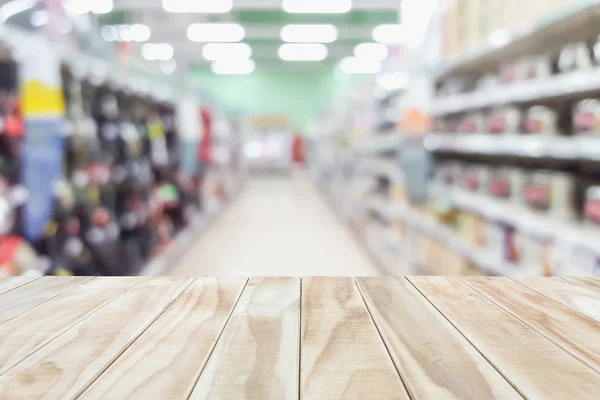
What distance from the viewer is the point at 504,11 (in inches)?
105

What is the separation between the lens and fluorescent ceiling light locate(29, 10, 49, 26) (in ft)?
7.74

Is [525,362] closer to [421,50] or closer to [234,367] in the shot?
[234,367]

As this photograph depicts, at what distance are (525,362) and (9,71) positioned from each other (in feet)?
8.51

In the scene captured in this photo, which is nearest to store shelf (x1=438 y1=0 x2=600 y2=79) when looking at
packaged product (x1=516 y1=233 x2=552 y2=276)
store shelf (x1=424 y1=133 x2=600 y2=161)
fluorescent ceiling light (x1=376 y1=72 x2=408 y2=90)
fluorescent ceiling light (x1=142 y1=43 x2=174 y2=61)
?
store shelf (x1=424 y1=133 x2=600 y2=161)

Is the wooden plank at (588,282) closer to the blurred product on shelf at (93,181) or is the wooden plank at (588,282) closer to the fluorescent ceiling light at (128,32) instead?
the blurred product on shelf at (93,181)

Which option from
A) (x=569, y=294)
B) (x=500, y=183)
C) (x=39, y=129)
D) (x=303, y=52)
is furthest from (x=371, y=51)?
(x=569, y=294)

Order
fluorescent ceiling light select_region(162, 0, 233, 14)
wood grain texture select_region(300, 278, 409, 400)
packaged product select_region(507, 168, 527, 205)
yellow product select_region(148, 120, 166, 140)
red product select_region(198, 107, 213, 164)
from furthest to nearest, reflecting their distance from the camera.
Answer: fluorescent ceiling light select_region(162, 0, 233, 14) → red product select_region(198, 107, 213, 164) → yellow product select_region(148, 120, 166, 140) → packaged product select_region(507, 168, 527, 205) → wood grain texture select_region(300, 278, 409, 400)

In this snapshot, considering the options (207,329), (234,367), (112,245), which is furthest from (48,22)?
(234,367)

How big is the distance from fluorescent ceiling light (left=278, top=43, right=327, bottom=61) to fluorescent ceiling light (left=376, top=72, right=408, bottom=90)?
26.2 ft

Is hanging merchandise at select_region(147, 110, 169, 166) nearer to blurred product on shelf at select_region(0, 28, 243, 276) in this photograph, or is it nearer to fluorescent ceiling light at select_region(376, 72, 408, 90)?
blurred product on shelf at select_region(0, 28, 243, 276)

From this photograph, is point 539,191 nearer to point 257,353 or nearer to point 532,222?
point 532,222

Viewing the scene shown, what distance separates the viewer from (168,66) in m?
5.75

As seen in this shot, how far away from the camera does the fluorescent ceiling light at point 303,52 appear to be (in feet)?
43.4

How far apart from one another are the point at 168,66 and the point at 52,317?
Result: 4.99 meters
